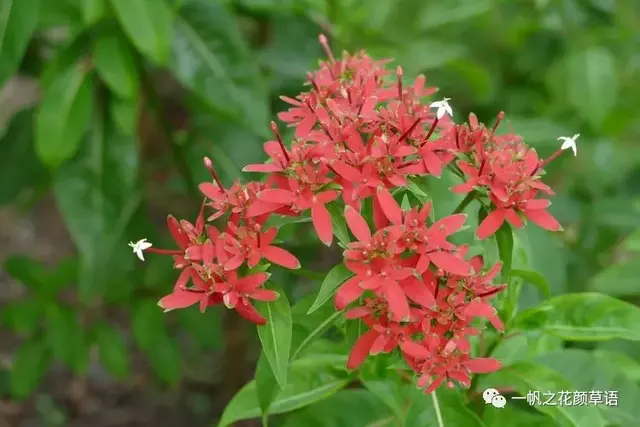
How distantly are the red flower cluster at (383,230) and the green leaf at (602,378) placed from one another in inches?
13.6

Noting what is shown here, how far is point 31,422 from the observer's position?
2066mm

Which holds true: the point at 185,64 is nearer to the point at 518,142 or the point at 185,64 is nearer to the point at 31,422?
the point at 518,142

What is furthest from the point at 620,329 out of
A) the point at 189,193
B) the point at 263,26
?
the point at 263,26

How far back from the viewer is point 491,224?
84 cm

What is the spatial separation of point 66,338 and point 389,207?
1145 millimetres

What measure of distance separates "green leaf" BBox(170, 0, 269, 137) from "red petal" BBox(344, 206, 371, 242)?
63 cm

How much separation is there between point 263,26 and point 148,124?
0.57 meters

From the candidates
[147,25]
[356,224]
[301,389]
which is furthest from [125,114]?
[356,224]

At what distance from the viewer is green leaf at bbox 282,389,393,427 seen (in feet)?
3.54

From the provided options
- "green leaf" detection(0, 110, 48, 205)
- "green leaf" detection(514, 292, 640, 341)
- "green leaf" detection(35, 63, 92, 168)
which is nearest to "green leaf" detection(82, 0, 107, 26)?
"green leaf" detection(35, 63, 92, 168)

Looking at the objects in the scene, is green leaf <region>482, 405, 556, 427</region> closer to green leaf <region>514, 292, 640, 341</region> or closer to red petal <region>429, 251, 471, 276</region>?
green leaf <region>514, 292, 640, 341</region>

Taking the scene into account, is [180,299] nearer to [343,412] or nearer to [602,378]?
[343,412]

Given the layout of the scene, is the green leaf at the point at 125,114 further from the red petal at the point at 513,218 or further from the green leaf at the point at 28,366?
the red petal at the point at 513,218

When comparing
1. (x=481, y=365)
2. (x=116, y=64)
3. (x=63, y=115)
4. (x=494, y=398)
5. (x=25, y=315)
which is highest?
(x=116, y=64)
